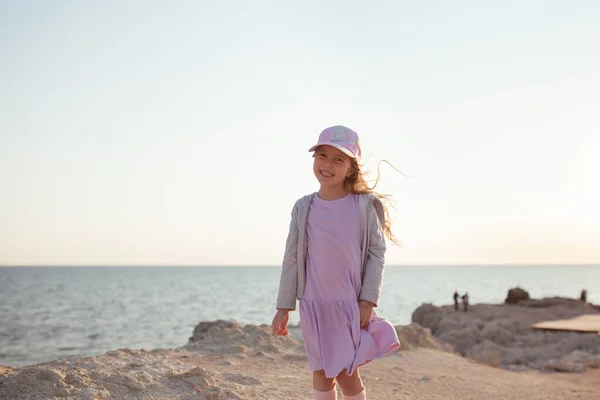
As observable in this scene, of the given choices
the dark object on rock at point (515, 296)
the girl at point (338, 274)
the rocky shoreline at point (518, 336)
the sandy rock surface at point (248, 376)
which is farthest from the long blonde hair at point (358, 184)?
the dark object on rock at point (515, 296)

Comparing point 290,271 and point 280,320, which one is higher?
point 290,271

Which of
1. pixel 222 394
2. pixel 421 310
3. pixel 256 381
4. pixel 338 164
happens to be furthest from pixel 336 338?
pixel 421 310

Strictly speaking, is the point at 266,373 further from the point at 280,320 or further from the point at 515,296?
the point at 515,296

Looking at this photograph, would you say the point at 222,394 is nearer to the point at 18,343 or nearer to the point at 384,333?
the point at 384,333

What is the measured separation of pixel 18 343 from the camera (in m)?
21.3

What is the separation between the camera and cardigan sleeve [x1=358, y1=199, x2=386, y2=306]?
370 centimetres

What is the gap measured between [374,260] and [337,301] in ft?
1.11

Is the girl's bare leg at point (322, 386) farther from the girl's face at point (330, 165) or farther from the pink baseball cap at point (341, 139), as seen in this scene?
the pink baseball cap at point (341, 139)

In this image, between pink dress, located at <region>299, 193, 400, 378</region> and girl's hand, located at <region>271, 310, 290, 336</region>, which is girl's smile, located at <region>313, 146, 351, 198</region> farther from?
girl's hand, located at <region>271, 310, 290, 336</region>

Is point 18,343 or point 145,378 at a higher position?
point 145,378

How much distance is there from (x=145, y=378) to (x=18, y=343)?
61.5ft

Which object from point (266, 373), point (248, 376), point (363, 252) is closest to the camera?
point (363, 252)

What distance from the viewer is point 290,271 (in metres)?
3.88

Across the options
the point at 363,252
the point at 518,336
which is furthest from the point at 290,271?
the point at 518,336
